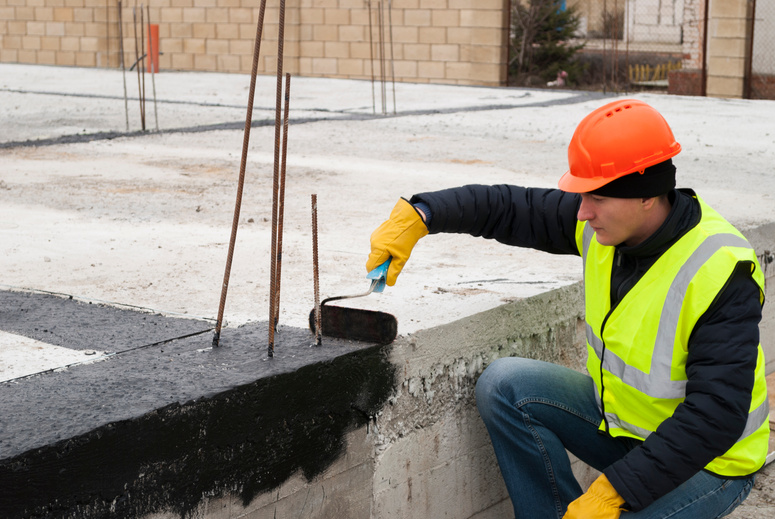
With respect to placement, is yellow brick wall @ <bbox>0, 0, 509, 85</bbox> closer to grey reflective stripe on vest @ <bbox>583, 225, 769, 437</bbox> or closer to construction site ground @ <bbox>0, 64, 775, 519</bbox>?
construction site ground @ <bbox>0, 64, 775, 519</bbox>

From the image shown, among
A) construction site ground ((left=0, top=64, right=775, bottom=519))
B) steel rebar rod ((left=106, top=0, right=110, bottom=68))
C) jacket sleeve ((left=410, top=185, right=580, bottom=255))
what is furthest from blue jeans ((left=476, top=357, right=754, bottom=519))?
steel rebar rod ((left=106, top=0, right=110, bottom=68))

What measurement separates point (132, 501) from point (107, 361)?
0.45 m

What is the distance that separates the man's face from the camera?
236cm

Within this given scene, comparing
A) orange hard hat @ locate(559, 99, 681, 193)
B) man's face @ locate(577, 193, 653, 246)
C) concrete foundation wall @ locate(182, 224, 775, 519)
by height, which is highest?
orange hard hat @ locate(559, 99, 681, 193)

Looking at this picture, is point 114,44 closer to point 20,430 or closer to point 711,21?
point 711,21

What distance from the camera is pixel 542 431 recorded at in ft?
8.92

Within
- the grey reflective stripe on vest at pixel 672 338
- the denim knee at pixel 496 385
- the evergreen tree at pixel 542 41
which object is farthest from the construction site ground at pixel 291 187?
the evergreen tree at pixel 542 41

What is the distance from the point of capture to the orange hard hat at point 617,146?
233 centimetres

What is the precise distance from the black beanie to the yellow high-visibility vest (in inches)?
5.7

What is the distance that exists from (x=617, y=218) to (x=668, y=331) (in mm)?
310

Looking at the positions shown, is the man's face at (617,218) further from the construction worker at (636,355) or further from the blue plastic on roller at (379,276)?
the blue plastic on roller at (379,276)

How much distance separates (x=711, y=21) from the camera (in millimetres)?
15109

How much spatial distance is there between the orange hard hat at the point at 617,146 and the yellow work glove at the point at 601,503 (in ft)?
2.40

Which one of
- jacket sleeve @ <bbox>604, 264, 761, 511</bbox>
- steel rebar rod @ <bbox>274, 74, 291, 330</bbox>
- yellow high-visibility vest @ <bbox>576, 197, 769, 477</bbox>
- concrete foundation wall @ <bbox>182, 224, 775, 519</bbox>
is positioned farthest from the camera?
concrete foundation wall @ <bbox>182, 224, 775, 519</bbox>
